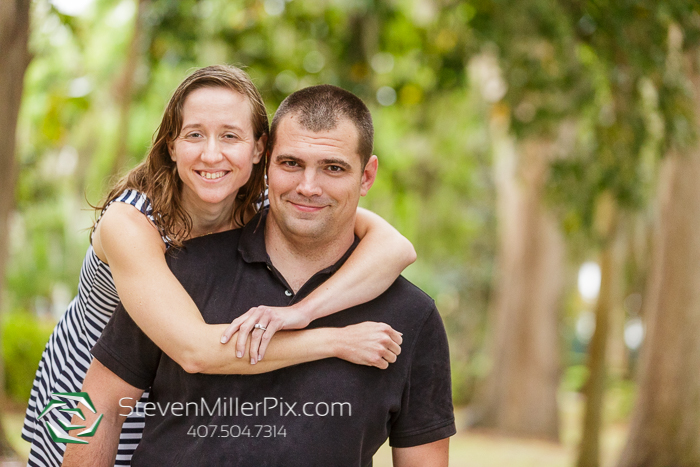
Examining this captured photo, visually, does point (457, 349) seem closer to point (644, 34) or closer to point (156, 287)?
point (644, 34)

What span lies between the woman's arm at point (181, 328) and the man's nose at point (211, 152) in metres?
0.35

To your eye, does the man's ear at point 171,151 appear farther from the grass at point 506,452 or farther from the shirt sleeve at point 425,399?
the grass at point 506,452

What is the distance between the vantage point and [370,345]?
2672mm

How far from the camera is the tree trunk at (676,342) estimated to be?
7.71 m

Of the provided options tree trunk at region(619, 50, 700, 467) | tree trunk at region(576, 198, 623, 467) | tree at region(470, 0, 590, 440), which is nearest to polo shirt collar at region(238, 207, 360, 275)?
tree trunk at region(619, 50, 700, 467)

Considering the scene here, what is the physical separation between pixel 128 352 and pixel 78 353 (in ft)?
1.66

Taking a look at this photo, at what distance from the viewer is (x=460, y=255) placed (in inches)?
848

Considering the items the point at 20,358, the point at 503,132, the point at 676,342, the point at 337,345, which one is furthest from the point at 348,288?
the point at 20,358

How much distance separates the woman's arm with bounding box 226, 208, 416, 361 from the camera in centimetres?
260

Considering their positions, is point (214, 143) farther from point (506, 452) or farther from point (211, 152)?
point (506, 452)

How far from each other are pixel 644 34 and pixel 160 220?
5137 mm

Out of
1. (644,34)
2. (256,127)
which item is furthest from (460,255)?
(256,127)

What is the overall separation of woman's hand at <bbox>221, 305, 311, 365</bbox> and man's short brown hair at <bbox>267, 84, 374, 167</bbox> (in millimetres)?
675

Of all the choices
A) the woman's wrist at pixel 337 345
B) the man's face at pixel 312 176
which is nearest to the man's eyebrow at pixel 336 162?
the man's face at pixel 312 176
